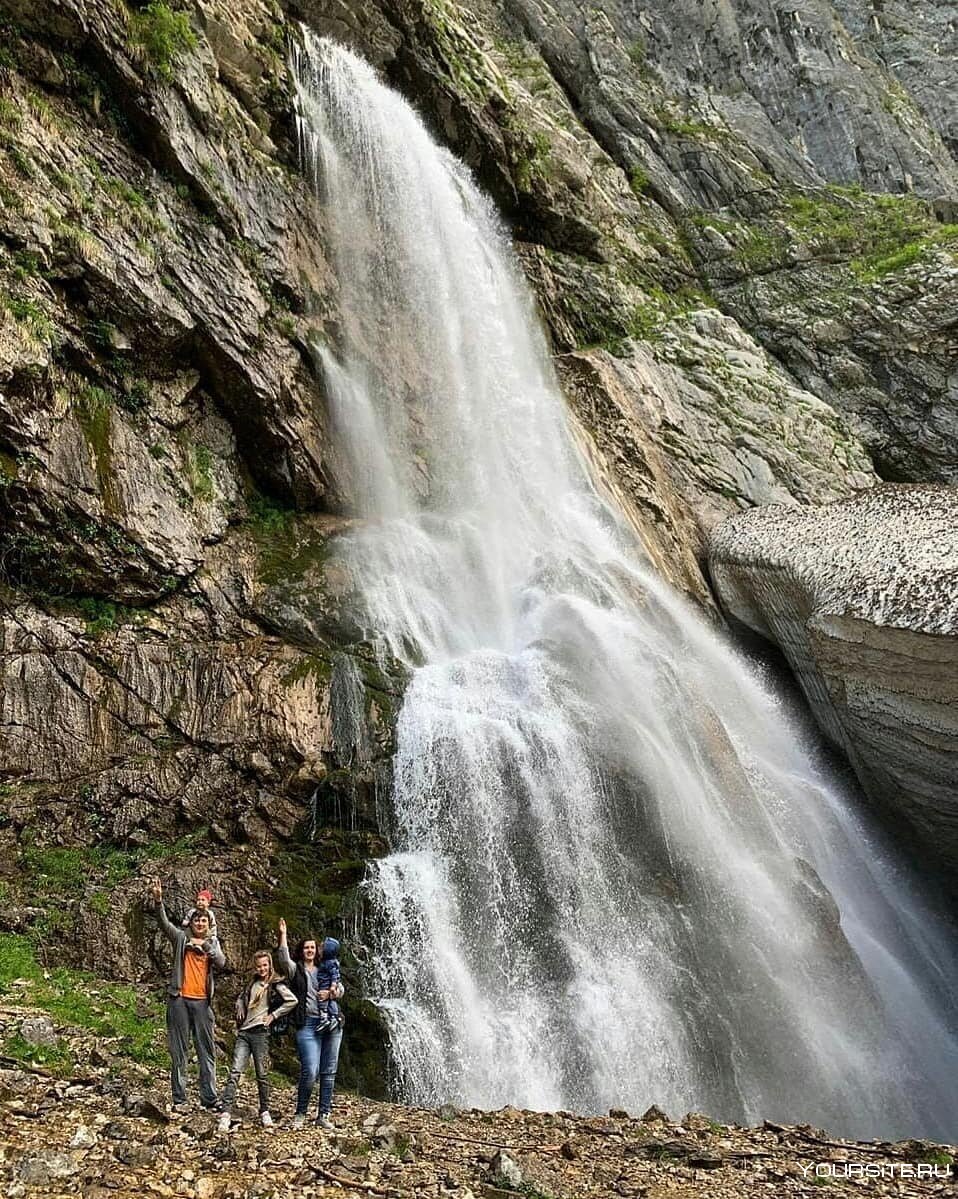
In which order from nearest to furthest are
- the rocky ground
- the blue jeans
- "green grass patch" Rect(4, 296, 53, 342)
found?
1. the rocky ground
2. the blue jeans
3. "green grass patch" Rect(4, 296, 53, 342)

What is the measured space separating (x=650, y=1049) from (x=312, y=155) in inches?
808

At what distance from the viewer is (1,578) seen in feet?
39.0

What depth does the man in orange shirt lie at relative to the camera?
6176 mm

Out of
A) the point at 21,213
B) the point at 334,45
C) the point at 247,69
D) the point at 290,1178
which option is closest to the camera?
the point at 290,1178

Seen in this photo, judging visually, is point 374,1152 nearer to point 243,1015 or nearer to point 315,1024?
point 315,1024

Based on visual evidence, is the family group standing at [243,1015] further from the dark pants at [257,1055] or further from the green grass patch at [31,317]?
the green grass patch at [31,317]

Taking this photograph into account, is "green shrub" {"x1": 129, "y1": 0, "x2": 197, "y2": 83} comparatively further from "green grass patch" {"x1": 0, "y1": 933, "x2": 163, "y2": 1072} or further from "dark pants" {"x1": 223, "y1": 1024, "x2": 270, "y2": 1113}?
"dark pants" {"x1": 223, "y1": 1024, "x2": 270, "y2": 1113}

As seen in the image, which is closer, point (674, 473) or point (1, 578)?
point (1, 578)

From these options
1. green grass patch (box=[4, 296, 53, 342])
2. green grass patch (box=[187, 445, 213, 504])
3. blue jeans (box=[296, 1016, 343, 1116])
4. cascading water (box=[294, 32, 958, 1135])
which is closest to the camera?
blue jeans (box=[296, 1016, 343, 1116])

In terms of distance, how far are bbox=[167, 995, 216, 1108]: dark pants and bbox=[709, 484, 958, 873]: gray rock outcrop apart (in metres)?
9.99

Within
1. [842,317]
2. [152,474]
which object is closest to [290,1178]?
[152,474]

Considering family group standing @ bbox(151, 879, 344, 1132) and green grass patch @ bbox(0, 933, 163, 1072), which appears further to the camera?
green grass patch @ bbox(0, 933, 163, 1072)

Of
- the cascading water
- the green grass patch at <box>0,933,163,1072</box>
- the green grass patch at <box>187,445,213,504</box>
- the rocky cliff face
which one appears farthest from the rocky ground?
the green grass patch at <box>187,445,213,504</box>

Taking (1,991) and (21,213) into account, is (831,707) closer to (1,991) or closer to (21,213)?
(1,991)
